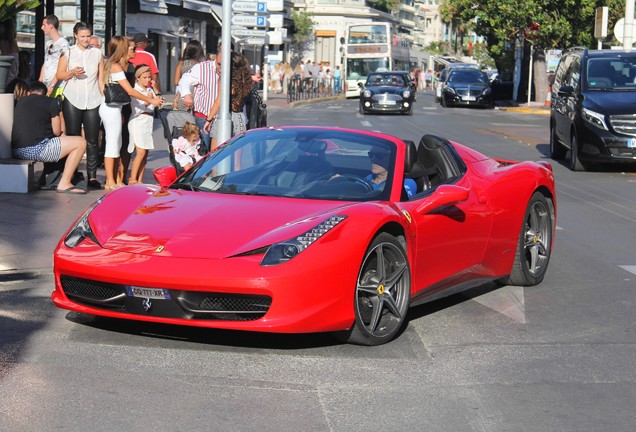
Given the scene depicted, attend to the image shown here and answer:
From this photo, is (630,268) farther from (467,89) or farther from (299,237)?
→ (467,89)

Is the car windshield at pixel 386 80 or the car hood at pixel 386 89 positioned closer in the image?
the car hood at pixel 386 89

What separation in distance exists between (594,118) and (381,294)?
13.4 metres

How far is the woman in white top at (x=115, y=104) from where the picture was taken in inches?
552

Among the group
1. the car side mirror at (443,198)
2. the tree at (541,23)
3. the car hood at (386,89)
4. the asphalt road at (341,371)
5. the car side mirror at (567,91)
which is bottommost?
the asphalt road at (341,371)

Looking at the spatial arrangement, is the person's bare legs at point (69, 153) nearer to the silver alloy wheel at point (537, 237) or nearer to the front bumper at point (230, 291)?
the silver alloy wheel at point (537, 237)

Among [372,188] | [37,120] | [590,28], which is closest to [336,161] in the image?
[372,188]

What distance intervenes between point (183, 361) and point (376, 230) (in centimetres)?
127

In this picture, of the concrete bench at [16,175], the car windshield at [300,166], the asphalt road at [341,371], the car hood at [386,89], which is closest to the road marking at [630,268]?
the asphalt road at [341,371]

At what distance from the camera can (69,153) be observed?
541 inches

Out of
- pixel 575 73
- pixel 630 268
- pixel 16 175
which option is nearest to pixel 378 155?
pixel 630 268

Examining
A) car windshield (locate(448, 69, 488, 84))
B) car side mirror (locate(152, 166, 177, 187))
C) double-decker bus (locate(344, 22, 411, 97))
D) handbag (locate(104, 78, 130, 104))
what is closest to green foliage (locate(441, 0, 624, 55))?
car windshield (locate(448, 69, 488, 84))

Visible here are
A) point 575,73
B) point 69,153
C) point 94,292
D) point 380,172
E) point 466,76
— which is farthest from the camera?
point 466,76

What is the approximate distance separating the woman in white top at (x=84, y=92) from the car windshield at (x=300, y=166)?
6601 mm

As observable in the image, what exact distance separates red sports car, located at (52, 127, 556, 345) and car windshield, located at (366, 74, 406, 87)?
37.5 metres
